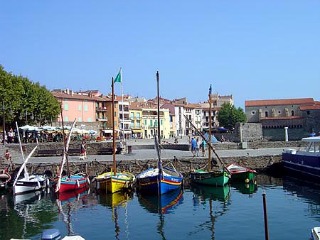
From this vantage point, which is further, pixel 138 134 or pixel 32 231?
pixel 138 134

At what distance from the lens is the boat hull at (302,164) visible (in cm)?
3759

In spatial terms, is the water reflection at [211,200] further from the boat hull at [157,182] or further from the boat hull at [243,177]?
the boat hull at [243,177]

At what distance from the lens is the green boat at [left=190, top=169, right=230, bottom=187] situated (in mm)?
36375

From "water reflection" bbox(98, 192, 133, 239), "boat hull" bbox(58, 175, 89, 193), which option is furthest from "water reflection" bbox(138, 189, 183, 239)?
"boat hull" bbox(58, 175, 89, 193)

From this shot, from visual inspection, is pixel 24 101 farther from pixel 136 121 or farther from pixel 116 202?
pixel 136 121

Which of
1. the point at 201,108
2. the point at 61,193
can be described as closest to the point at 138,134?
the point at 201,108

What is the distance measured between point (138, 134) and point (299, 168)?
86.3m

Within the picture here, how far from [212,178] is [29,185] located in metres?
14.8

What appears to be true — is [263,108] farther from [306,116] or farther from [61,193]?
[61,193]

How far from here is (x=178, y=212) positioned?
90.7 feet

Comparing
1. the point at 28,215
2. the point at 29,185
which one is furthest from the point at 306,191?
the point at 29,185

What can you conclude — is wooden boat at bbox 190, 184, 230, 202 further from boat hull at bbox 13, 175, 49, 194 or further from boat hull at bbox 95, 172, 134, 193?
boat hull at bbox 13, 175, 49, 194

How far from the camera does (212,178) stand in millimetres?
36625

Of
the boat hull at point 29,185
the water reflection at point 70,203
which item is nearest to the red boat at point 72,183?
the water reflection at point 70,203
